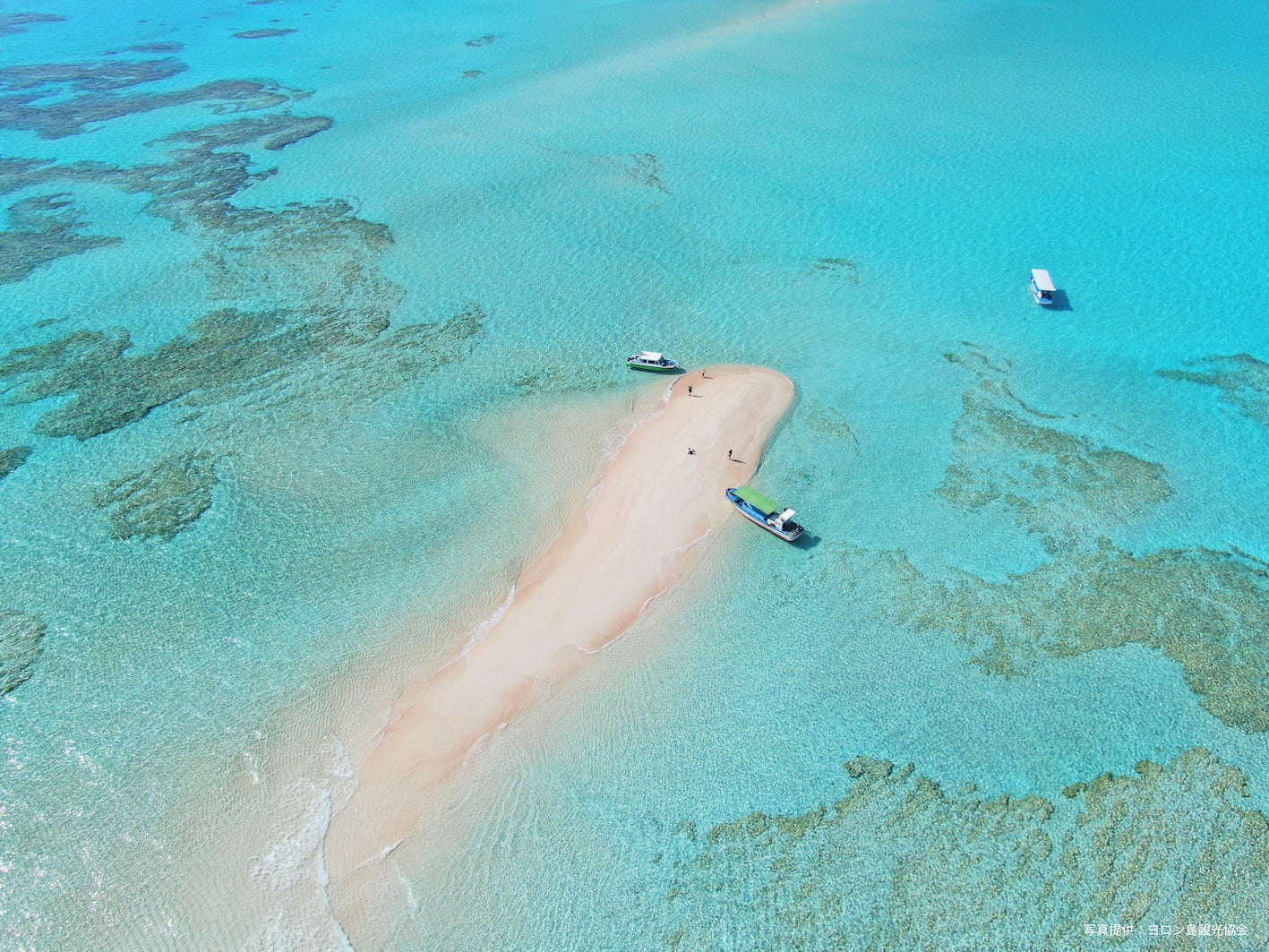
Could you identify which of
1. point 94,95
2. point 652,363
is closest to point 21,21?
point 94,95

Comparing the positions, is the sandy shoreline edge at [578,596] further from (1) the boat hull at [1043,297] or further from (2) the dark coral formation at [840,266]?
(1) the boat hull at [1043,297]

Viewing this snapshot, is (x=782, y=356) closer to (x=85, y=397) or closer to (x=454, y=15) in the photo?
(x=85, y=397)

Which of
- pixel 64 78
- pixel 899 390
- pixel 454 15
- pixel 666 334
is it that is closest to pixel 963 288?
pixel 899 390

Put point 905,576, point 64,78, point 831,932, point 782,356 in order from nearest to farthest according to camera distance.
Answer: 1. point 831,932
2. point 905,576
3. point 782,356
4. point 64,78

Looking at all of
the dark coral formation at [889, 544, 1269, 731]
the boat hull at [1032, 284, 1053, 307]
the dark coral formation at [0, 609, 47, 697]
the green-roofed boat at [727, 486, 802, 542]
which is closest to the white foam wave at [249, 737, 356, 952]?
the dark coral formation at [0, 609, 47, 697]

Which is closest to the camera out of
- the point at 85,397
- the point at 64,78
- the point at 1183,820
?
the point at 1183,820

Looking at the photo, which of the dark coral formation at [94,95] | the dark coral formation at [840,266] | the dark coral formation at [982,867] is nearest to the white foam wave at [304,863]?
the dark coral formation at [982,867]
